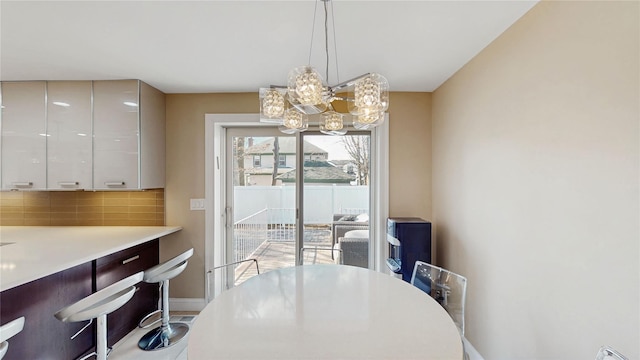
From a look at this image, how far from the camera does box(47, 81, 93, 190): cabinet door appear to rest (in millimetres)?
2342

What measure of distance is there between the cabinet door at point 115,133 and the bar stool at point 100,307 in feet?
3.65

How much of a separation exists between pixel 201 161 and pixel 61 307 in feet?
5.06

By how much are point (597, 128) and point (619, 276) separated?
0.58 metres

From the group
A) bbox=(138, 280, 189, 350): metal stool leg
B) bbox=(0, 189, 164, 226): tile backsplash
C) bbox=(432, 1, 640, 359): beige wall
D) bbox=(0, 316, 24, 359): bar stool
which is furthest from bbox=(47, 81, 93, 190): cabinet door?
bbox=(432, 1, 640, 359): beige wall

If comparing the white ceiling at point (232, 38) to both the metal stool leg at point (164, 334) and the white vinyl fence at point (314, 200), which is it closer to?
the white vinyl fence at point (314, 200)

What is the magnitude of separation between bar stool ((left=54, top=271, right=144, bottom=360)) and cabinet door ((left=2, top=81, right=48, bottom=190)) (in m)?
1.61

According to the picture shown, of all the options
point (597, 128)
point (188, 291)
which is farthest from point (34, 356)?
point (597, 128)

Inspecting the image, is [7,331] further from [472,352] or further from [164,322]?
[472,352]

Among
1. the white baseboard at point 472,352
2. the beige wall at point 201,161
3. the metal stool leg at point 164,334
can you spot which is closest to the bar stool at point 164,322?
the metal stool leg at point 164,334

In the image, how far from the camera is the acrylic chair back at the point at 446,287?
1546 millimetres

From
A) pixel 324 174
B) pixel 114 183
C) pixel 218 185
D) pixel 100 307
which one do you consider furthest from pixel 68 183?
pixel 324 174

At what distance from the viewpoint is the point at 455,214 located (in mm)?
2232

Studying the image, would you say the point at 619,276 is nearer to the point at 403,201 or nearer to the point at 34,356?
the point at 403,201

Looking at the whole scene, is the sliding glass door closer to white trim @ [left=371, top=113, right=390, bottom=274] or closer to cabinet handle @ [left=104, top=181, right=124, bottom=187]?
white trim @ [left=371, top=113, right=390, bottom=274]
